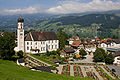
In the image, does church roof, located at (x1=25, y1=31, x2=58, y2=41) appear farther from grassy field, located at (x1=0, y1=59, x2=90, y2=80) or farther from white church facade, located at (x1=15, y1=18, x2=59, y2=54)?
grassy field, located at (x1=0, y1=59, x2=90, y2=80)

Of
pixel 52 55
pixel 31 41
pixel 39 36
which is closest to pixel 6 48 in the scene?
pixel 31 41

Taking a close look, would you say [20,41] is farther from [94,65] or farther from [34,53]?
[94,65]

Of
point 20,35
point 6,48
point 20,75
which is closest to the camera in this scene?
point 20,75

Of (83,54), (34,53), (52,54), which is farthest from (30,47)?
(83,54)

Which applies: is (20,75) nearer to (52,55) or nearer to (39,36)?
(52,55)

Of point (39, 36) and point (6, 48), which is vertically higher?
point (39, 36)

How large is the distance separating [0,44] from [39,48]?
916 inches

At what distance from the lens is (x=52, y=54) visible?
6719 centimetres

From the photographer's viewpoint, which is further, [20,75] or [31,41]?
[31,41]

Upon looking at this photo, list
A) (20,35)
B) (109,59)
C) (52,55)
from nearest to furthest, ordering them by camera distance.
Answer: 1. (109,59)
2. (20,35)
3. (52,55)

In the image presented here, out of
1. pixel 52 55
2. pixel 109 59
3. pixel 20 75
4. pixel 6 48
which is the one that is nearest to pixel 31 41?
pixel 52 55

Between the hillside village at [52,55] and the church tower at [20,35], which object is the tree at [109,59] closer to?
the hillside village at [52,55]

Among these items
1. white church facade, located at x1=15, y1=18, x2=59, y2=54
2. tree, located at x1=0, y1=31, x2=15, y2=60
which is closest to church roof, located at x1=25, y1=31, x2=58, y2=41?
white church facade, located at x1=15, y1=18, x2=59, y2=54

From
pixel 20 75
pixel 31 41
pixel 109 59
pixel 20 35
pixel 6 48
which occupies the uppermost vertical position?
pixel 20 35
